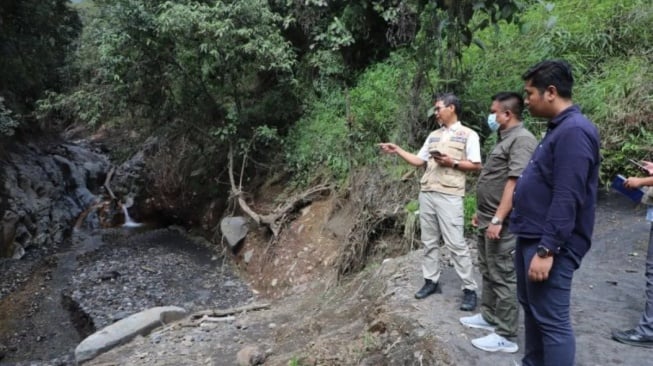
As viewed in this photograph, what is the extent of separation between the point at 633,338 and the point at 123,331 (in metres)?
5.75

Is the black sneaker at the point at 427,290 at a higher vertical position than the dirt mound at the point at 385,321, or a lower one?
higher

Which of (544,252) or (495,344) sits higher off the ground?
(544,252)

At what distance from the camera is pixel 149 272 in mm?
9195

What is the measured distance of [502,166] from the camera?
314 centimetres

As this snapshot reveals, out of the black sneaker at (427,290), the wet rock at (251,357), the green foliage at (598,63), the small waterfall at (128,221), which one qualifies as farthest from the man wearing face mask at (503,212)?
the small waterfall at (128,221)

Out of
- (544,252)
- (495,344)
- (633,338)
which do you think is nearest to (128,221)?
(495,344)

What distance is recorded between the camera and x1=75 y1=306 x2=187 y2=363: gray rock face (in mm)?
5840

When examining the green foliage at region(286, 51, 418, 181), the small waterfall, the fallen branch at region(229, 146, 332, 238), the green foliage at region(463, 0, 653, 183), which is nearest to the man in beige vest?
the green foliage at region(463, 0, 653, 183)

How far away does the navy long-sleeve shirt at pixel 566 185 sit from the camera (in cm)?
209

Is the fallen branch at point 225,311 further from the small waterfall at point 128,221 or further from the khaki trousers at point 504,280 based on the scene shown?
the small waterfall at point 128,221

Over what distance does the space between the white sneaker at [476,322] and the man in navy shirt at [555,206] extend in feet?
3.45

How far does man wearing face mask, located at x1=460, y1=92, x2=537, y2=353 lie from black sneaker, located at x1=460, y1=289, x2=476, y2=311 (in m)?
0.45

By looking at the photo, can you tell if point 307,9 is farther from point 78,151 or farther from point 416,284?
point 78,151

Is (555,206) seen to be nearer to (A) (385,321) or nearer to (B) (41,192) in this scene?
(A) (385,321)
